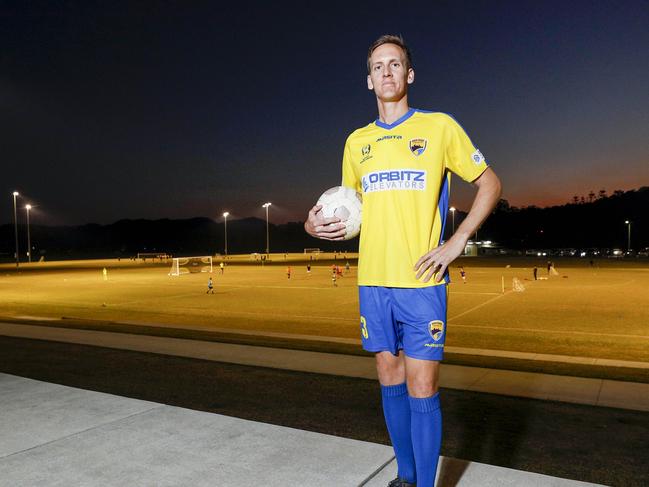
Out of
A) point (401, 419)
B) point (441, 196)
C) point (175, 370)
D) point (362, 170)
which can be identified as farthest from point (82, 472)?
point (175, 370)

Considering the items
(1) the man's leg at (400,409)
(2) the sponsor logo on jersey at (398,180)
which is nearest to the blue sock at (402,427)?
(1) the man's leg at (400,409)

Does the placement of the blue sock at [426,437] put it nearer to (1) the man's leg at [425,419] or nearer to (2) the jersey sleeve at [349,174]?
(1) the man's leg at [425,419]

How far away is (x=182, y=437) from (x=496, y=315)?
14961 mm

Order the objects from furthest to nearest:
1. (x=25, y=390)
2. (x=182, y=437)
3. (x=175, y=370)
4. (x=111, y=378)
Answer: (x=175, y=370) → (x=111, y=378) → (x=25, y=390) → (x=182, y=437)

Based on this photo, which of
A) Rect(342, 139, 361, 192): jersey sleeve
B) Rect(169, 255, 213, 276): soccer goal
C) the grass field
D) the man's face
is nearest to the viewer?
the man's face

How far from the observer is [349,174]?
291 cm

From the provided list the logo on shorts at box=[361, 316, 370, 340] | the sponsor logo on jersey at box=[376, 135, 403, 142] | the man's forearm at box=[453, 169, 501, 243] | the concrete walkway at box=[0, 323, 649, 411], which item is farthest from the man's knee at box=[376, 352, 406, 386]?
the concrete walkway at box=[0, 323, 649, 411]

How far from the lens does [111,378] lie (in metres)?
6.46

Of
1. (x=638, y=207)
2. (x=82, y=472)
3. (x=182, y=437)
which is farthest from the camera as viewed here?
(x=638, y=207)

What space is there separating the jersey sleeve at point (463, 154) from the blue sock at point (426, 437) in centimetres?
Result: 110

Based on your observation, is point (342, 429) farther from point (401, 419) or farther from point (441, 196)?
point (441, 196)

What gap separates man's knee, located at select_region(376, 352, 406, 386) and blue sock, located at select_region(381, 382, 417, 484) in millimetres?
32

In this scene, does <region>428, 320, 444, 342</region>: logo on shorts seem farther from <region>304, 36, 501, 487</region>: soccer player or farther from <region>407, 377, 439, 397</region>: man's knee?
<region>407, 377, 439, 397</region>: man's knee

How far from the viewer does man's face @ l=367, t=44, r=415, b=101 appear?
260 cm
